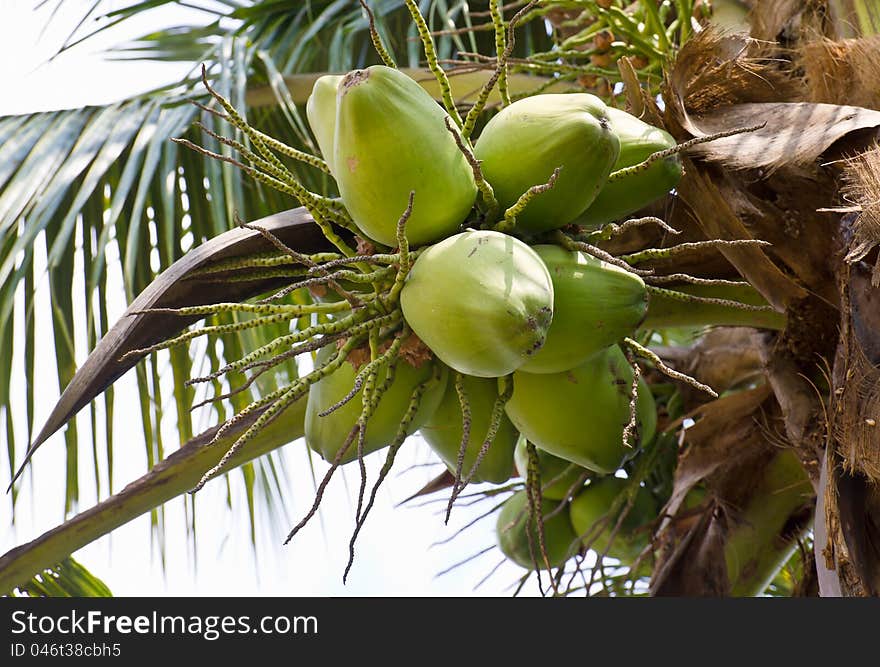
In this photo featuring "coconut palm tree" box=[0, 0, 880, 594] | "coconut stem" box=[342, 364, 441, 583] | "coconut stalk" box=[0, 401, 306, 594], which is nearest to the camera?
"coconut stem" box=[342, 364, 441, 583]

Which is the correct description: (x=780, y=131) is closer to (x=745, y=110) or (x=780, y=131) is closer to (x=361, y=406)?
(x=745, y=110)

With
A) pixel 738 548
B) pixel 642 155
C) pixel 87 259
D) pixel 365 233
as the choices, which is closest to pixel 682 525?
pixel 738 548

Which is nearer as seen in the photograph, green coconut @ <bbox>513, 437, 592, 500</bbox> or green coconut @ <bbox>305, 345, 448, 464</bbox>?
green coconut @ <bbox>305, 345, 448, 464</bbox>

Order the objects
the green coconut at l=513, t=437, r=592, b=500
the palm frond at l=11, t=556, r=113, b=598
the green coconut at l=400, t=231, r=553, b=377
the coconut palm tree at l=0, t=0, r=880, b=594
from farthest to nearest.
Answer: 1. the palm frond at l=11, t=556, r=113, b=598
2. the green coconut at l=513, t=437, r=592, b=500
3. the coconut palm tree at l=0, t=0, r=880, b=594
4. the green coconut at l=400, t=231, r=553, b=377

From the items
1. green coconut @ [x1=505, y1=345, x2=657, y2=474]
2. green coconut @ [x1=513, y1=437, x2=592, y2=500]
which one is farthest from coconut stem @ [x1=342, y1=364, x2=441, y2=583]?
green coconut @ [x1=513, y1=437, x2=592, y2=500]

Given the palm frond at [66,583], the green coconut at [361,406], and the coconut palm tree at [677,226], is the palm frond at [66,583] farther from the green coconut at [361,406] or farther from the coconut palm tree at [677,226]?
the green coconut at [361,406]

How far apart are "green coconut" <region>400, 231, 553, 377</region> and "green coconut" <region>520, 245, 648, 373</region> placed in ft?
0.22

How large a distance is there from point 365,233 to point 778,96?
68 cm

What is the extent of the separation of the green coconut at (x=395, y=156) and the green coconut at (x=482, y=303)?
0.06m

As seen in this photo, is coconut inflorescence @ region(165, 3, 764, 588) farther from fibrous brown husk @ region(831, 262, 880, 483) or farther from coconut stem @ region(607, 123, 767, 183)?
fibrous brown husk @ region(831, 262, 880, 483)

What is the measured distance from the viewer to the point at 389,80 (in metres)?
1.07

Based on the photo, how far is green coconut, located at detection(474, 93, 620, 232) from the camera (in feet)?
3.69

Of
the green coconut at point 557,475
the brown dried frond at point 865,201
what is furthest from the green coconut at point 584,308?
the green coconut at point 557,475

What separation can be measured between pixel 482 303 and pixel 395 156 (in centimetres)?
19
